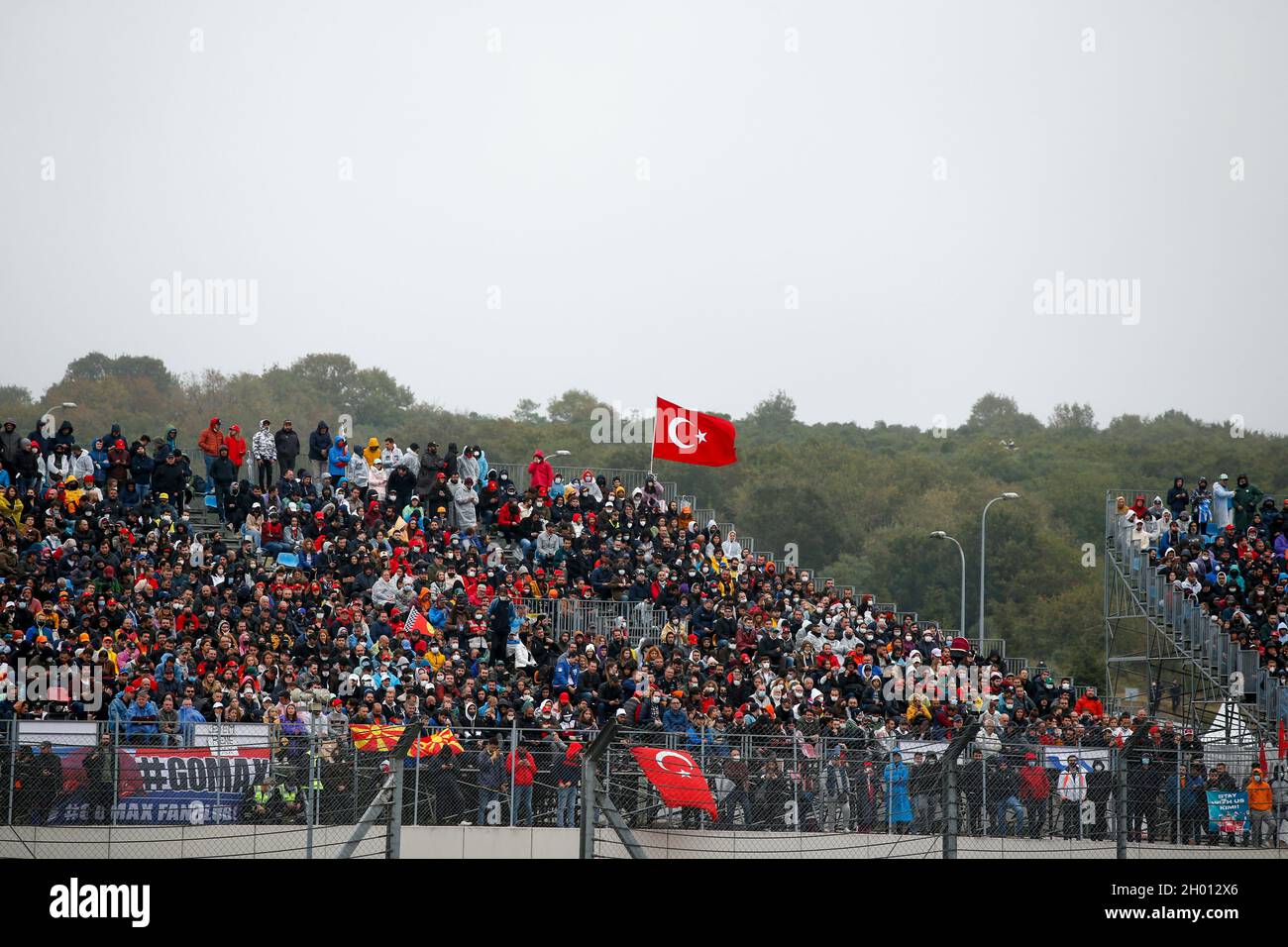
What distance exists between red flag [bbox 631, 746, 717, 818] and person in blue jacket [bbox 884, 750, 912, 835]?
1700 millimetres

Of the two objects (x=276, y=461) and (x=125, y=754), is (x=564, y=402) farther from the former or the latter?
(x=125, y=754)

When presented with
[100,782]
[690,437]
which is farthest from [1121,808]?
[690,437]

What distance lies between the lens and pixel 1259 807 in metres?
17.9

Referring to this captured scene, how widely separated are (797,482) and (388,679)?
76635 millimetres

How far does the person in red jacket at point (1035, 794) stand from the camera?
17.1 m

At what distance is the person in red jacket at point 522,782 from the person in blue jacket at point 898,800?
162 inches

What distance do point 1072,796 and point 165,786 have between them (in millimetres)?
9176

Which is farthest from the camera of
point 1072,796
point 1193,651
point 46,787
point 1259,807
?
point 1193,651

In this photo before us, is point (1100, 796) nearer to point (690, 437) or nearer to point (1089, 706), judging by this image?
point (1089, 706)

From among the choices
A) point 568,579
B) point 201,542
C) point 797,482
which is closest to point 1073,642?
point 797,482

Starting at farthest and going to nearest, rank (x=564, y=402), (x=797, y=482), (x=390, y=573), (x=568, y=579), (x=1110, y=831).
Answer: (x=564, y=402) → (x=797, y=482) → (x=568, y=579) → (x=390, y=573) → (x=1110, y=831)

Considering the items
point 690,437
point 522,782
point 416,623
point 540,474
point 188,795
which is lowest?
point 522,782

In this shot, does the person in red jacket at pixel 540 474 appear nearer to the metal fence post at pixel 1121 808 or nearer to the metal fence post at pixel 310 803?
the metal fence post at pixel 310 803

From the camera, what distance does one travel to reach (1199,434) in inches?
4887
